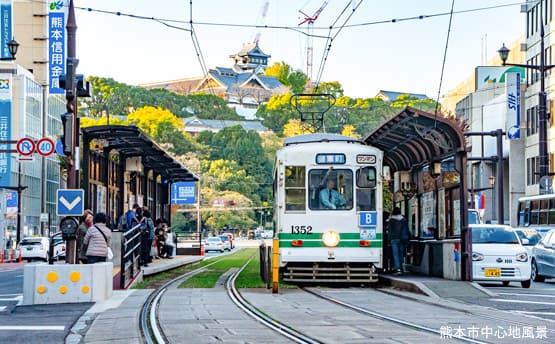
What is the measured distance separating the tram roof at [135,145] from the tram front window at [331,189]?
5.76m

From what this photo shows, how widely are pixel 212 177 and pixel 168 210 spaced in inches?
2305

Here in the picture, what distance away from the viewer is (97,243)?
65.5 ft

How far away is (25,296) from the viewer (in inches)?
740

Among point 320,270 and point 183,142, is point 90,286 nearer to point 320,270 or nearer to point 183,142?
point 320,270

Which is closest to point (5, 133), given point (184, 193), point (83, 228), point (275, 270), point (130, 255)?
point (184, 193)

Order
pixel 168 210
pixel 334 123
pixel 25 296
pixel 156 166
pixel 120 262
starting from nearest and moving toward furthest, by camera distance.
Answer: pixel 25 296 → pixel 120 262 → pixel 156 166 → pixel 168 210 → pixel 334 123

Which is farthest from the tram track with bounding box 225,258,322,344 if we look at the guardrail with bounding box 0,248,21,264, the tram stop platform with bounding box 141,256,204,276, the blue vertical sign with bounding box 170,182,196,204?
the blue vertical sign with bounding box 170,182,196,204

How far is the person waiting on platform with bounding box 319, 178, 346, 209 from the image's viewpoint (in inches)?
912

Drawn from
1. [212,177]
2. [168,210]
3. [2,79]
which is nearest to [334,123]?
[212,177]

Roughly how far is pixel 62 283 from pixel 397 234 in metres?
9.14

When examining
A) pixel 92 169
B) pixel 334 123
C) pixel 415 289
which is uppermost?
pixel 334 123

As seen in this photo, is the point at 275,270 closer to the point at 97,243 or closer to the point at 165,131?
the point at 97,243

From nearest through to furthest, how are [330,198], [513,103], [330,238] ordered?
[330,238] < [330,198] < [513,103]

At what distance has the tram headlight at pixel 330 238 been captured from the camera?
74.8 feet
